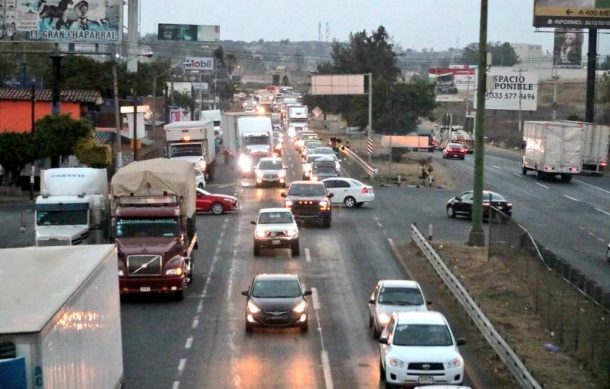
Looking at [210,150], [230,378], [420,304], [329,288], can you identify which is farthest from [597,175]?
[230,378]

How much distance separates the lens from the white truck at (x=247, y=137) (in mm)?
78000

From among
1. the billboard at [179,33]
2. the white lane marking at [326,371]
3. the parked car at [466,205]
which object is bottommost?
the white lane marking at [326,371]

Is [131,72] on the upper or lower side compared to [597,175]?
upper

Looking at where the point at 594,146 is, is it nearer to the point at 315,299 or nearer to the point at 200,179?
the point at 200,179

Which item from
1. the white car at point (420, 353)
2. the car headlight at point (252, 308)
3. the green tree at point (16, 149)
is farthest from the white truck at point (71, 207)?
the green tree at point (16, 149)

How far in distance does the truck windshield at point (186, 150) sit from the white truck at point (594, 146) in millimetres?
22904

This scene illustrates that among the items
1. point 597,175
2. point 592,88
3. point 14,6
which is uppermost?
point 14,6

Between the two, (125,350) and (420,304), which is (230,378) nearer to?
(125,350)

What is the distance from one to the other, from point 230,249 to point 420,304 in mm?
15981

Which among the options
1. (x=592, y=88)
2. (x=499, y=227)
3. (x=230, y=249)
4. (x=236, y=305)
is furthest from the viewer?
(x=592, y=88)

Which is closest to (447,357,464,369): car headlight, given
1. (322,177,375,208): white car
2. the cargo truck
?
the cargo truck

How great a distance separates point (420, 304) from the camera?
2698 centimetres

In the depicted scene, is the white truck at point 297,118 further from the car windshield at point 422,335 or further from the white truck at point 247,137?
the car windshield at point 422,335

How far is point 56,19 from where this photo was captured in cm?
9469
